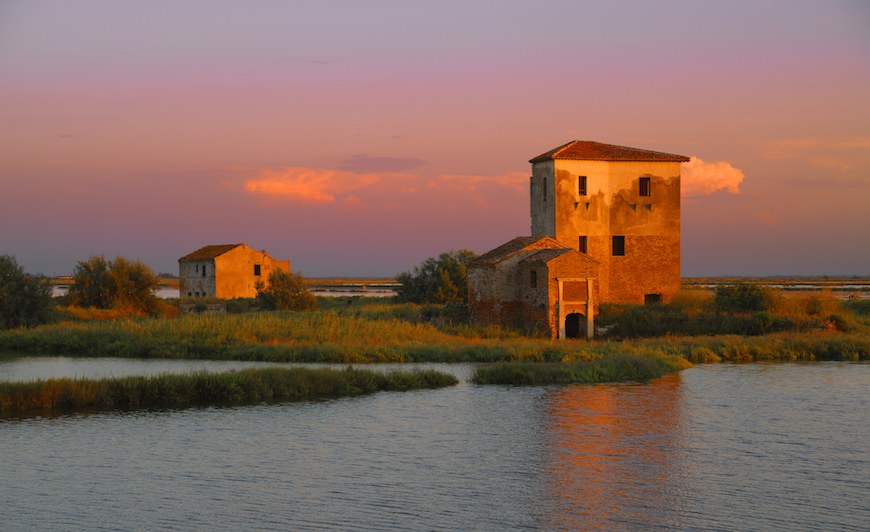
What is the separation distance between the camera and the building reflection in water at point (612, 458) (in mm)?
14523

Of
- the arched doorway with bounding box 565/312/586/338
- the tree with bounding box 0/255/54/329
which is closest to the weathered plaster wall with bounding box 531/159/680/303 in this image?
the arched doorway with bounding box 565/312/586/338

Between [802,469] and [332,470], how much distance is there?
Answer: 824 centimetres

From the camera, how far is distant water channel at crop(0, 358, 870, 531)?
47.0ft

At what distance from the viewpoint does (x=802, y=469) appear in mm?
17328

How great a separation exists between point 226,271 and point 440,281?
2327cm

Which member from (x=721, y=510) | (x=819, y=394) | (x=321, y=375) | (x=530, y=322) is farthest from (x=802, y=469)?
(x=530, y=322)

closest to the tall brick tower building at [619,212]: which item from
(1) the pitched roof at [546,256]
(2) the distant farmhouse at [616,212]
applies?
(2) the distant farmhouse at [616,212]

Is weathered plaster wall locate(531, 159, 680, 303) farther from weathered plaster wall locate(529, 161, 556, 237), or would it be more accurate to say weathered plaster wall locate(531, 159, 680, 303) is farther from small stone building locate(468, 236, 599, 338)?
small stone building locate(468, 236, 599, 338)

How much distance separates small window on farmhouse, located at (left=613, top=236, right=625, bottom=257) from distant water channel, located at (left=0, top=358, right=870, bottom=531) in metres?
22.6

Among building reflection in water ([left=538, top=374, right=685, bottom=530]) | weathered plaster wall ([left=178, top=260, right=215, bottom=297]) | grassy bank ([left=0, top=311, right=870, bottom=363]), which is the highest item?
weathered plaster wall ([left=178, top=260, right=215, bottom=297])

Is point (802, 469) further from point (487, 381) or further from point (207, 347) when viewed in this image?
point (207, 347)

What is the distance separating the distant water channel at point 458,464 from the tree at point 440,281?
35.2 metres

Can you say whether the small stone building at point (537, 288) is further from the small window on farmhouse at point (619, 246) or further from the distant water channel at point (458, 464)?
the distant water channel at point (458, 464)

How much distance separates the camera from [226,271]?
259 ft
